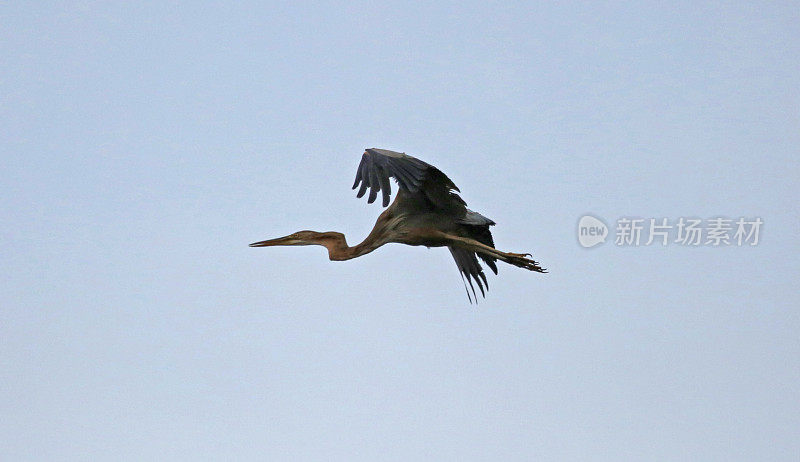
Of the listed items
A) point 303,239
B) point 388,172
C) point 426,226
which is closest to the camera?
point 388,172

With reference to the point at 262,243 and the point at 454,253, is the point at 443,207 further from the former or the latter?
the point at 262,243

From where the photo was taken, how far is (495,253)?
16031mm

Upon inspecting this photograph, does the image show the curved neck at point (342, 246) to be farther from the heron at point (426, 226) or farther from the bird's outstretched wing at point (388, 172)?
the bird's outstretched wing at point (388, 172)

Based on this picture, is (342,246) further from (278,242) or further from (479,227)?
(479,227)

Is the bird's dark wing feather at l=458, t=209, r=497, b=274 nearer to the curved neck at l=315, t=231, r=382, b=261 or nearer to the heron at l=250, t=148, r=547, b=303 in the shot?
the heron at l=250, t=148, r=547, b=303

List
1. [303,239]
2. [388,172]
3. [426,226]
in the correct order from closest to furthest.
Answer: [388,172] < [426,226] < [303,239]

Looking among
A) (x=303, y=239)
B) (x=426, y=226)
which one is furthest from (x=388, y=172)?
(x=303, y=239)

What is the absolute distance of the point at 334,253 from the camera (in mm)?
16531

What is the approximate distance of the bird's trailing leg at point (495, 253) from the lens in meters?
15.8

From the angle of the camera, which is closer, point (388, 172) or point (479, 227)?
point (388, 172)

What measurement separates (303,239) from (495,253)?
2.72 meters

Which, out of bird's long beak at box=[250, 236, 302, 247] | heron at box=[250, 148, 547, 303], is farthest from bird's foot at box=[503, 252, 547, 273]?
bird's long beak at box=[250, 236, 302, 247]

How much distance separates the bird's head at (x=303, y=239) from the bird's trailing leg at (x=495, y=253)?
61.2 inches

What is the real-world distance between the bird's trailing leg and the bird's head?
5.10 ft
